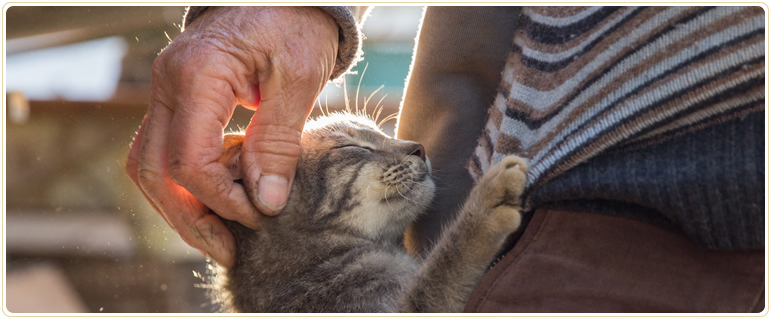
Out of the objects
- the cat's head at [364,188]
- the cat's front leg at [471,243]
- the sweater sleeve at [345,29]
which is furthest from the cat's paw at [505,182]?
the sweater sleeve at [345,29]

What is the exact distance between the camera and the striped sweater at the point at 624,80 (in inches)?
27.3

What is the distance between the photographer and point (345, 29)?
1.28m

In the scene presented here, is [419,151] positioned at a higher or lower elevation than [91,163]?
higher

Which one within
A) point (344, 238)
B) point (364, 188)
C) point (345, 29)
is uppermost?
point (345, 29)

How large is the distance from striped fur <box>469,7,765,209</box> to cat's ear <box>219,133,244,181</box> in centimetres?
66

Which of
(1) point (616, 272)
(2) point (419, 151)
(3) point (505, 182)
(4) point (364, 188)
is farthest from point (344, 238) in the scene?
(1) point (616, 272)

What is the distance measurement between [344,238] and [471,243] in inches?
17.8

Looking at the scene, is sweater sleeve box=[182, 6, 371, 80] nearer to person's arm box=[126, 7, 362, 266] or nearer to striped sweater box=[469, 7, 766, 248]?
person's arm box=[126, 7, 362, 266]

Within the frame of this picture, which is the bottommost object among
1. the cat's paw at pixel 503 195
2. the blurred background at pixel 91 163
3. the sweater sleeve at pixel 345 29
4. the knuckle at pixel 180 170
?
the blurred background at pixel 91 163

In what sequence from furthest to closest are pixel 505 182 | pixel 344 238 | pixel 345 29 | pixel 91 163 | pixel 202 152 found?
1. pixel 91 163
2. pixel 344 238
3. pixel 345 29
4. pixel 202 152
5. pixel 505 182

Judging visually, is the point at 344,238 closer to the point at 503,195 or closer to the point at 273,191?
the point at 273,191

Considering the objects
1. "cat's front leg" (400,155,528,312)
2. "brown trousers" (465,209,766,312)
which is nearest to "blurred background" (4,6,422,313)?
"cat's front leg" (400,155,528,312)

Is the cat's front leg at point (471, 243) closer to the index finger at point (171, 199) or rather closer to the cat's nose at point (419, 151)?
the cat's nose at point (419, 151)

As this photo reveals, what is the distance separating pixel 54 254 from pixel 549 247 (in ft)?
7.36
